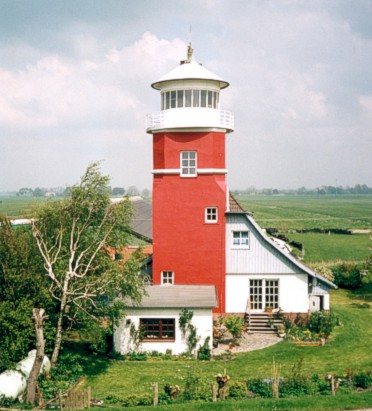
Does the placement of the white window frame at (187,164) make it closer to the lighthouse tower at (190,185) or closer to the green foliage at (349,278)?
the lighthouse tower at (190,185)

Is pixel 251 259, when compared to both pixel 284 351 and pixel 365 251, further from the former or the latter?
pixel 365 251

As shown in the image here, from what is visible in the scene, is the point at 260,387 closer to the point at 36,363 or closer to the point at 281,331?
the point at 36,363

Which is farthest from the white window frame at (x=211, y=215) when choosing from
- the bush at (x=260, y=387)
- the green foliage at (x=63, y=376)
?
the bush at (x=260, y=387)

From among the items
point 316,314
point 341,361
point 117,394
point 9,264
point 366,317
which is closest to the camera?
point 117,394

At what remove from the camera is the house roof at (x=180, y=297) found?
2477 centimetres

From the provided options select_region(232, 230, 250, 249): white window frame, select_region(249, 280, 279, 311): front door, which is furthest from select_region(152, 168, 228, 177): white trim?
select_region(249, 280, 279, 311): front door

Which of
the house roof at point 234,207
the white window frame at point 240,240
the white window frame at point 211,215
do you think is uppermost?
the house roof at point 234,207

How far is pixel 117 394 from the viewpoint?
1928 cm

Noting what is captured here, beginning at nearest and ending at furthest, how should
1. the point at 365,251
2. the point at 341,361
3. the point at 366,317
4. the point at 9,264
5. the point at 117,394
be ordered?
the point at 117,394
the point at 9,264
the point at 341,361
the point at 366,317
the point at 365,251

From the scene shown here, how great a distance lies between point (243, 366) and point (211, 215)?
8741mm

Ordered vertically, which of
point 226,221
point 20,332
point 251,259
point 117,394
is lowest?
point 117,394

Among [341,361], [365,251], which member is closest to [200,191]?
[341,361]

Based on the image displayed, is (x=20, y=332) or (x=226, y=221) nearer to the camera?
(x=20, y=332)

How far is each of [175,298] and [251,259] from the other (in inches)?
215
